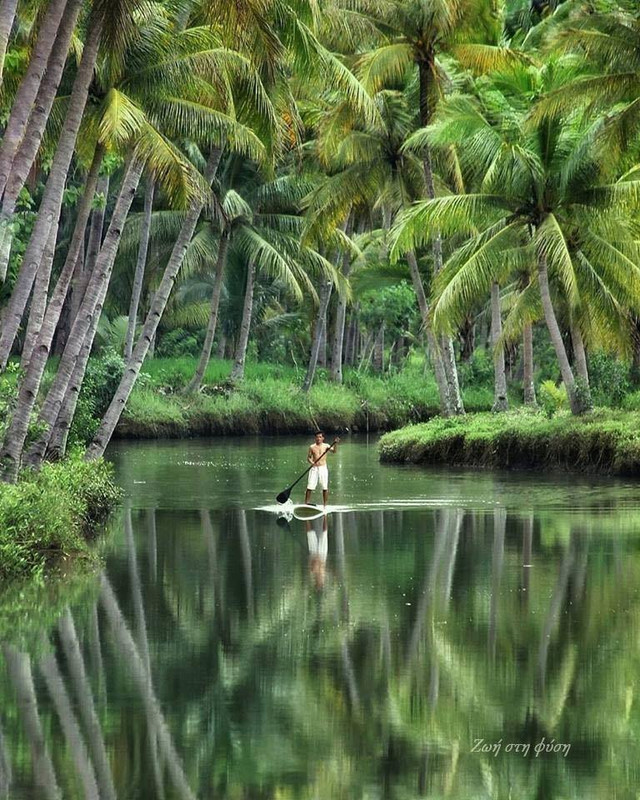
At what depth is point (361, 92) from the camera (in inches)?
1152

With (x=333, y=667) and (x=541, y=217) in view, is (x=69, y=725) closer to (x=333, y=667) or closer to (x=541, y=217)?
(x=333, y=667)

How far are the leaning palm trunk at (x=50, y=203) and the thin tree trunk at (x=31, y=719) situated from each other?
23.0 ft

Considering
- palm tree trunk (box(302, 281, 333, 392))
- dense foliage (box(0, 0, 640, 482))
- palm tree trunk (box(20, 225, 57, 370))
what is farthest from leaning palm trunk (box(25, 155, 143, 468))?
palm tree trunk (box(302, 281, 333, 392))

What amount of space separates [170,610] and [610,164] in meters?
19.6

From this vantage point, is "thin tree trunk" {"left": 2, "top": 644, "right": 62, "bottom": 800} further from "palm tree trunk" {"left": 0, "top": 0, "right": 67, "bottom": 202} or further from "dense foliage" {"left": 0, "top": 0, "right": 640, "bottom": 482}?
"dense foliage" {"left": 0, "top": 0, "right": 640, "bottom": 482}

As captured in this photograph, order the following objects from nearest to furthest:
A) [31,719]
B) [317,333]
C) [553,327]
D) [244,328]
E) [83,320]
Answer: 1. [31,719]
2. [83,320]
3. [553,327]
4. [244,328]
5. [317,333]

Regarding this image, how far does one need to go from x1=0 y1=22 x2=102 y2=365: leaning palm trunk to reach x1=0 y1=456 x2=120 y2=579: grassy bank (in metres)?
1.86

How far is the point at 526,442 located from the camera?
33938 millimetres

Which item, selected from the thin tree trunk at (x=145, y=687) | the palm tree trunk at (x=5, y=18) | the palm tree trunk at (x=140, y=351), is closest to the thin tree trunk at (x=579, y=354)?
the palm tree trunk at (x=140, y=351)

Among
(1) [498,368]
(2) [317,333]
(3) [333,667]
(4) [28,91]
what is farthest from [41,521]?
(2) [317,333]

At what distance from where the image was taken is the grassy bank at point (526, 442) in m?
30.9

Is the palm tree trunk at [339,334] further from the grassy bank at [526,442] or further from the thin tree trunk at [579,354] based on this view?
the thin tree trunk at [579,354]

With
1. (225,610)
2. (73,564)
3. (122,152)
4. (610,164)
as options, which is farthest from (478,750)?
(610,164)

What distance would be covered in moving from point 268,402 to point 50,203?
34506 mm
